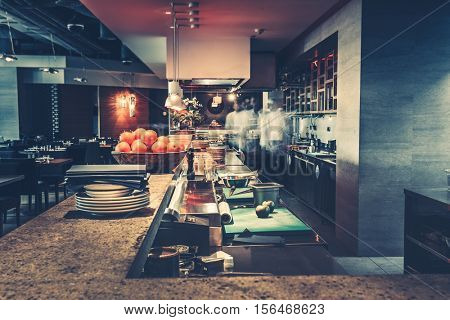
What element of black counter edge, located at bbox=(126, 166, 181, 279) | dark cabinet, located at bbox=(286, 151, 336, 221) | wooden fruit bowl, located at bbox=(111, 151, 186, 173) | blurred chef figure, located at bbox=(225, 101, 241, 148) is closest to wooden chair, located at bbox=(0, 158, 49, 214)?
wooden fruit bowl, located at bbox=(111, 151, 186, 173)

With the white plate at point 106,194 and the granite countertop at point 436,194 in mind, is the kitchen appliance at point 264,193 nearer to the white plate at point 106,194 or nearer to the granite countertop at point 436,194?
the granite countertop at point 436,194

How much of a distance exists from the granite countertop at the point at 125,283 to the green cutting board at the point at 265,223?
4.28ft

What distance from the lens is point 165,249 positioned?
5.95ft

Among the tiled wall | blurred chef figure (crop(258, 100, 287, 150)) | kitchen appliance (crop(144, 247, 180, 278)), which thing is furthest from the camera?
blurred chef figure (crop(258, 100, 287, 150))

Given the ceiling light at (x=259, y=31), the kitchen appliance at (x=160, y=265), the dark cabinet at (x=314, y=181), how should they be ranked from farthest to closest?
the ceiling light at (x=259, y=31) < the dark cabinet at (x=314, y=181) < the kitchen appliance at (x=160, y=265)

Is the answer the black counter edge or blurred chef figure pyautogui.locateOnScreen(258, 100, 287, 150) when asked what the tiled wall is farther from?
blurred chef figure pyautogui.locateOnScreen(258, 100, 287, 150)

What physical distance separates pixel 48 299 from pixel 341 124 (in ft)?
15.2

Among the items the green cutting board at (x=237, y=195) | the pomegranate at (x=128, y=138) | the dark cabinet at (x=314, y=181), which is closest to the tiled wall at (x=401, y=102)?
the dark cabinet at (x=314, y=181)

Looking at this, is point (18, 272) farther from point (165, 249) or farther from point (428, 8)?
point (428, 8)

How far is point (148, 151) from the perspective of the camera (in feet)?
9.18

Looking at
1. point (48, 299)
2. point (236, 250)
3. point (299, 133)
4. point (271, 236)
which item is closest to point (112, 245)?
point (48, 299)

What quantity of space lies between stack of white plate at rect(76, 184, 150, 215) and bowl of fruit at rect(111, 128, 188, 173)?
894 mm

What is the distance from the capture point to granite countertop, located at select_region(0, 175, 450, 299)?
97 centimetres

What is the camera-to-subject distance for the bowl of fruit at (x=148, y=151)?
266cm
